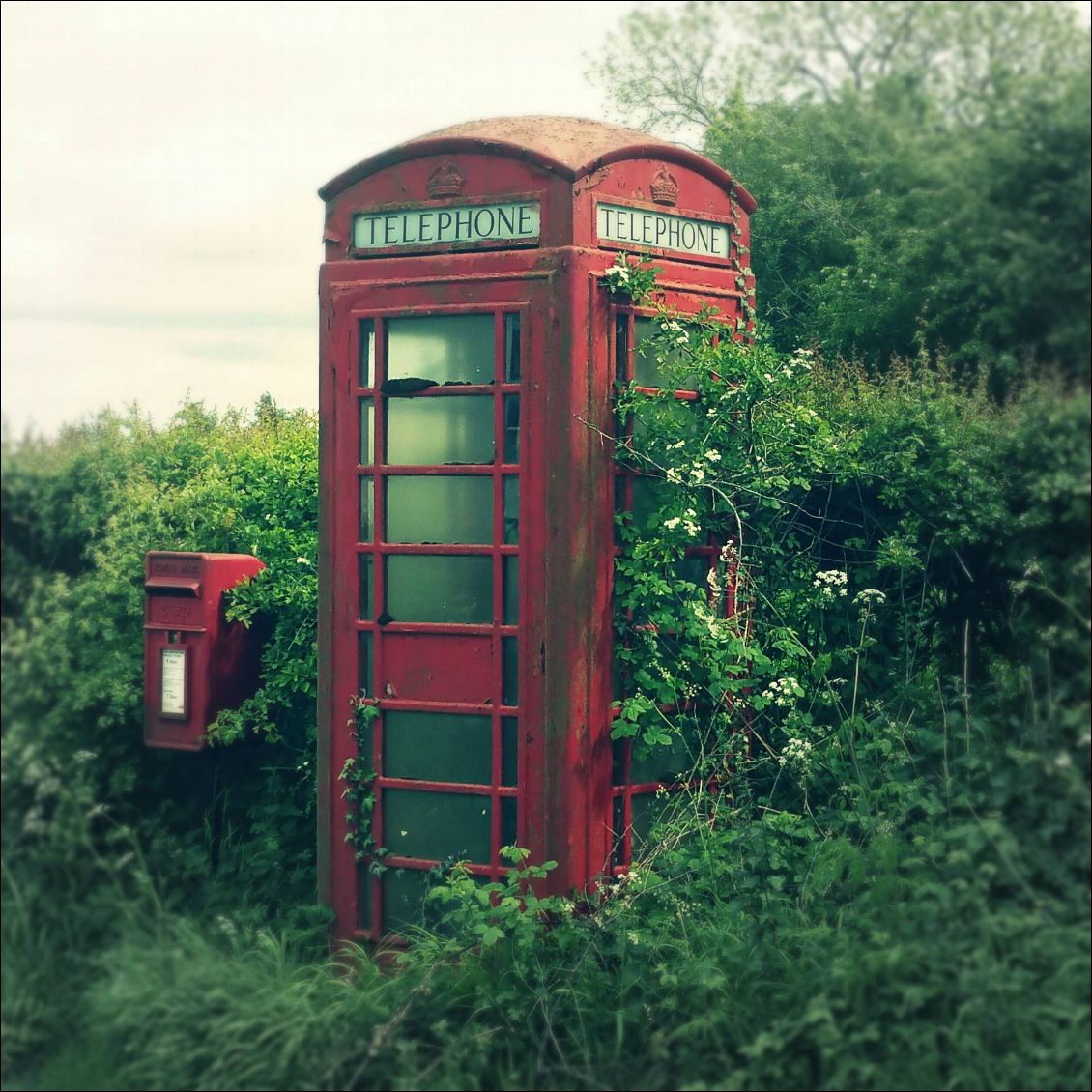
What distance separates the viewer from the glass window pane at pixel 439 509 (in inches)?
233

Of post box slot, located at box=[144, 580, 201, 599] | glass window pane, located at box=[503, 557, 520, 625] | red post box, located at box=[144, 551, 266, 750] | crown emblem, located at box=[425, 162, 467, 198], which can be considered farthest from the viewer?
post box slot, located at box=[144, 580, 201, 599]

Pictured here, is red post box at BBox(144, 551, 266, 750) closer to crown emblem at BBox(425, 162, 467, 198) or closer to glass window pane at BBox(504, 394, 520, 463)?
glass window pane at BBox(504, 394, 520, 463)

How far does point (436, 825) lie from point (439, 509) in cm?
136

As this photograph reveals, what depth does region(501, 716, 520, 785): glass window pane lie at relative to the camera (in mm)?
5871

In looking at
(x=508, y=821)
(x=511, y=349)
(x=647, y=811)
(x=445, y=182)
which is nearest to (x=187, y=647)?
(x=508, y=821)

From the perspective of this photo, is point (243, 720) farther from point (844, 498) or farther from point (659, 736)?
point (844, 498)

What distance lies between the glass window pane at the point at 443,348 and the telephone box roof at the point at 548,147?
689 mm

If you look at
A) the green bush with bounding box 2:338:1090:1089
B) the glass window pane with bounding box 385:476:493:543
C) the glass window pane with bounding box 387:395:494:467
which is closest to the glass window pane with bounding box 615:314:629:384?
the green bush with bounding box 2:338:1090:1089

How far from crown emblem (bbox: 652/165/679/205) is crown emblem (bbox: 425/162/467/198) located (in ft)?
2.77

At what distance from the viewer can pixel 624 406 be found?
579 centimetres

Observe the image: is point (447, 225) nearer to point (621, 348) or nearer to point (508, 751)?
point (621, 348)

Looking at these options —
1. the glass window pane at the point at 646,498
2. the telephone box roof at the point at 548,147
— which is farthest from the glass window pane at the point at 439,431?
the telephone box roof at the point at 548,147

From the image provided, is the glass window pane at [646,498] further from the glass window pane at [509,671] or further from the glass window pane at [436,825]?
the glass window pane at [436,825]

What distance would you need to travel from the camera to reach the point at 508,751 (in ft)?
19.3
